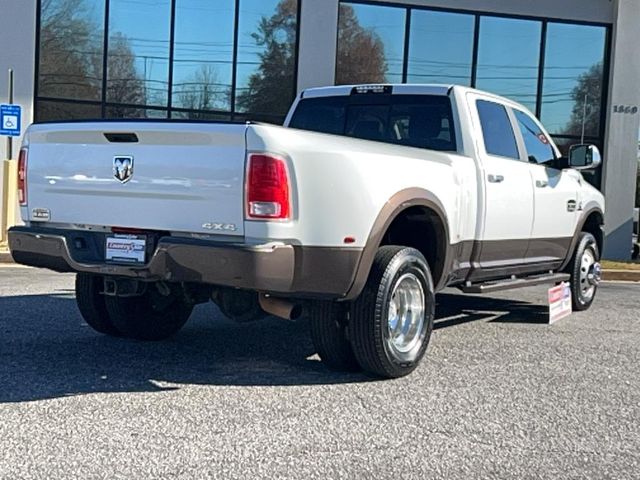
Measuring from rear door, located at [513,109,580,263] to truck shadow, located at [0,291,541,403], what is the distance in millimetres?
946

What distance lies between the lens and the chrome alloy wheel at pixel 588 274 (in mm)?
8168

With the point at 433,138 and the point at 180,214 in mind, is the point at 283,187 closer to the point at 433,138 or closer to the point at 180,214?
the point at 180,214

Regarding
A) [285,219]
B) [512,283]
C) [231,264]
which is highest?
[285,219]

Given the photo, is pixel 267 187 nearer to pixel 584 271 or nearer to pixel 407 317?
pixel 407 317

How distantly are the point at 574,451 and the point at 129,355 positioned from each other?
308 centimetres

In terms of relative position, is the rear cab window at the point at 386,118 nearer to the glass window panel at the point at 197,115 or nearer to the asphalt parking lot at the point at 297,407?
the asphalt parking lot at the point at 297,407

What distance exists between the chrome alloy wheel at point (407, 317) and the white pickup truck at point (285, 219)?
0.4 inches

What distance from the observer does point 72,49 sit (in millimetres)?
15344

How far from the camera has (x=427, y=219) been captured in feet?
18.1

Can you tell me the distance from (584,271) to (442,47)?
30.7 feet

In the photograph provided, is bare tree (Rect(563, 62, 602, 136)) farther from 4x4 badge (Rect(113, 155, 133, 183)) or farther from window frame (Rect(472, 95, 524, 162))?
4x4 badge (Rect(113, 155, 133, 183))

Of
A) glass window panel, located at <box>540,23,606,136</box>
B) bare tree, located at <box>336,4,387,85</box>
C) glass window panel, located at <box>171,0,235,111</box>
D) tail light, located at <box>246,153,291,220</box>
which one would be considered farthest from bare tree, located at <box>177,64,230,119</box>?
tail light, located at <box>246,153,291,220</box>

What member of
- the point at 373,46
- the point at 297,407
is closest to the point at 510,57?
the point at 373,46

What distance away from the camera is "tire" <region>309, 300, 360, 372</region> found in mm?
4930
